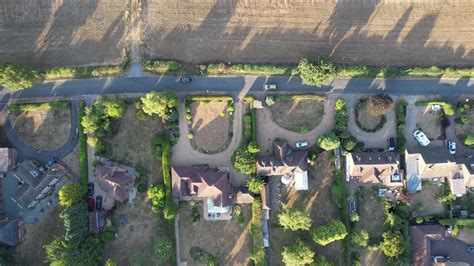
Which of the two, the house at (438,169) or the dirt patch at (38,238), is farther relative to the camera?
the dirt patch at (38,238)

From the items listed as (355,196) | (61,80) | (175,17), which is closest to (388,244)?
(355,196)

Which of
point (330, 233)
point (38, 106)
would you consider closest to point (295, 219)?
point (330, 233)

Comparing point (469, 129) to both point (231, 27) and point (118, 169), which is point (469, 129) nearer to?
point (231, 27)

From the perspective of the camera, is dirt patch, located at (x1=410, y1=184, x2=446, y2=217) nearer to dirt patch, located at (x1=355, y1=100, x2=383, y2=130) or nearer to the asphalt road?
dirt patch, located at (x1=355, y1=100, x2=383, y2=130)

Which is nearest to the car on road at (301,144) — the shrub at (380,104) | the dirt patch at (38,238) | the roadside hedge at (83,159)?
the shrub at (380,104)

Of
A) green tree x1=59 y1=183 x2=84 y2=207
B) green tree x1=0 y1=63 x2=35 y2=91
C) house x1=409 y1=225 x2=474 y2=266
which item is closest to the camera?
green tree x1=0 y1=63 x2=35 y2=91

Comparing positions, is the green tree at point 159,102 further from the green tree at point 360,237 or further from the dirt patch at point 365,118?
the green tree at point 360,237

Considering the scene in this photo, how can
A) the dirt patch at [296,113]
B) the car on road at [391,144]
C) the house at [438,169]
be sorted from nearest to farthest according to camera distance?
the house at [438,169]
the car on road at [391,144]
the dirt patch at [296,113]

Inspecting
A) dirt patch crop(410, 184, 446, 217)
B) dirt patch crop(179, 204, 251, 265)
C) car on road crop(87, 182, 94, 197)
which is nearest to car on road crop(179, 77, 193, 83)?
dirt patch crop(179, 204, 251, 265)

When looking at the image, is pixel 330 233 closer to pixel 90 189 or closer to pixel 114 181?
pixel 114 181
